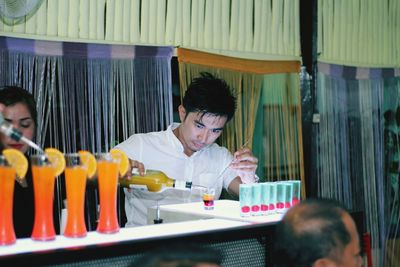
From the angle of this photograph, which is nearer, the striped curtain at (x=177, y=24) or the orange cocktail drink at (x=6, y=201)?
the orange cocktail drink at (x=6, y=201)

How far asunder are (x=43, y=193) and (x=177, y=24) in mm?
2200

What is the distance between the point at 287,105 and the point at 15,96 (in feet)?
7.33

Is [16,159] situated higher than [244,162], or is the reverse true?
[16,159]

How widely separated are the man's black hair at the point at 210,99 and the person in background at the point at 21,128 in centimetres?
89

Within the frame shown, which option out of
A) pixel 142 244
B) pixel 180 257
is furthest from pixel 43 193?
pixel 180 257

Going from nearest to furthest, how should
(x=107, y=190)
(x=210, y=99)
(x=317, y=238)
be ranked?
1. (x=317, y=238)
2. (x=107, y=190)
3. (x=210, y=99)

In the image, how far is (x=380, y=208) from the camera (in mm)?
4957

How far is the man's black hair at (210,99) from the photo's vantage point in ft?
11.0

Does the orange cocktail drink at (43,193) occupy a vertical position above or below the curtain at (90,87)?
below

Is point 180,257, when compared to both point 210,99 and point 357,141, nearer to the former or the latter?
point 210,99

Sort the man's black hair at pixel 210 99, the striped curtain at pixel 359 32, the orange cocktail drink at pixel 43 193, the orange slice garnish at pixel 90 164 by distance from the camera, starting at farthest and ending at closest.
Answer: the striped curtain at pixel 359 32 → the man's black hair at pixel 210 99 → the orange slice garnish at pixel 90 164 → the orange cocktail drink at pixel 43 193

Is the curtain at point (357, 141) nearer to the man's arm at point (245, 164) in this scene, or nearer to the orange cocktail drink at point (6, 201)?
the man's arm at point (245, 164)

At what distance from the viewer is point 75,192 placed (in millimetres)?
1985

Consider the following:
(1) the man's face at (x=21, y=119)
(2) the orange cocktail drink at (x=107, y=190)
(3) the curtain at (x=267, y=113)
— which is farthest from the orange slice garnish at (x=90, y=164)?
(3) the curtain at (x=267, y=113)
